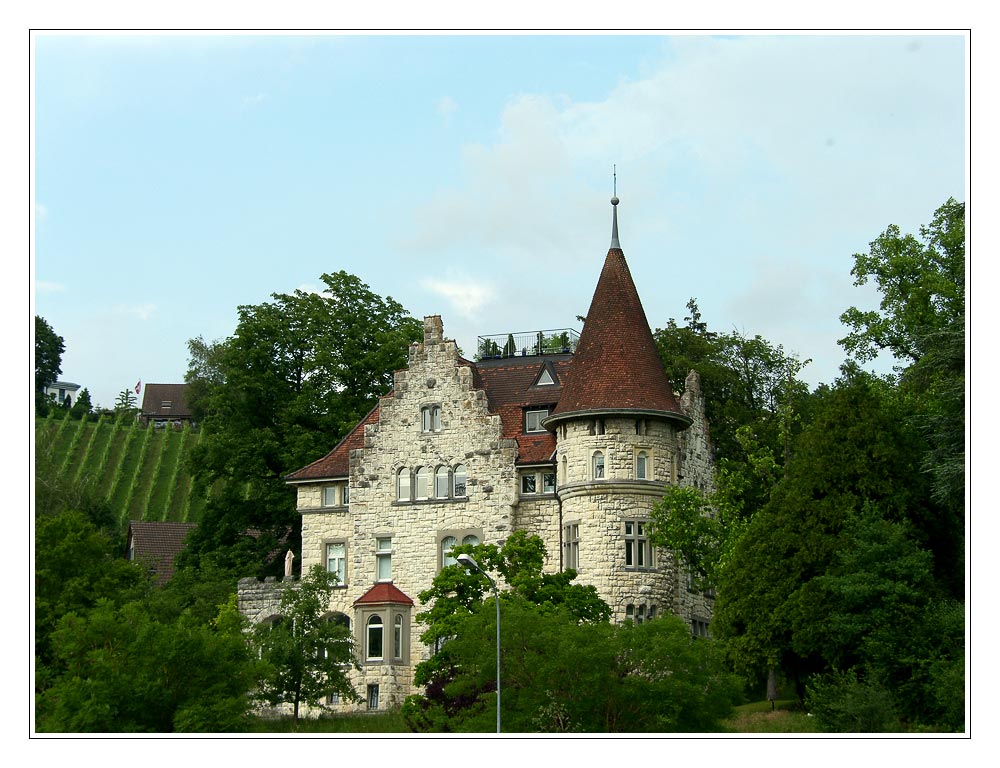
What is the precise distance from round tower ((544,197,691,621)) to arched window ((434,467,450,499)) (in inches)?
172

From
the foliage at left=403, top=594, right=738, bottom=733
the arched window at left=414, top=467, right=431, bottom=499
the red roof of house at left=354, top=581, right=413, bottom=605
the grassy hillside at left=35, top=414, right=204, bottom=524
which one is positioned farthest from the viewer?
the grassy hillside at left=35, top=414, right=204, bottom=524

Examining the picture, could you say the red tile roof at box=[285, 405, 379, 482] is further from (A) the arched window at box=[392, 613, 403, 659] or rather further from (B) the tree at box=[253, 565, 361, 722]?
(B) the tree at box=[253, 565, 361, 722]

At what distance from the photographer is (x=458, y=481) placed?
6050cm

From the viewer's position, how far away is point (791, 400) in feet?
215

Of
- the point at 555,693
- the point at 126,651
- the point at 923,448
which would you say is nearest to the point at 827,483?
the point at 923,448

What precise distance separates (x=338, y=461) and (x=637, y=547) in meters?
12.4

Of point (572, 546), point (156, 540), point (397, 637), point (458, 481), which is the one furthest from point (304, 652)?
point (156, 540)

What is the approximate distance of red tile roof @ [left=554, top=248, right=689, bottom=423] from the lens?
2269 inches

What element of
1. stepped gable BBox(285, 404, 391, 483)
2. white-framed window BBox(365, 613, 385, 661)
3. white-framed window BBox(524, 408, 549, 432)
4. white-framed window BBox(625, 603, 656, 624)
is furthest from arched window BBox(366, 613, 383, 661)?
white-framed window BBox(625, 603, 656, 624)

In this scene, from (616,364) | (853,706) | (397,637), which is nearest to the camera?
(853,706)

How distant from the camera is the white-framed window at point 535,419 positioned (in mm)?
61469

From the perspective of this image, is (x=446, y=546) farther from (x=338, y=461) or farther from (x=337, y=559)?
(x=338, y=461)

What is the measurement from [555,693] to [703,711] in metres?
3.87

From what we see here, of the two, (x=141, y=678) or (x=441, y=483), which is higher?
(x=441, y=483)
